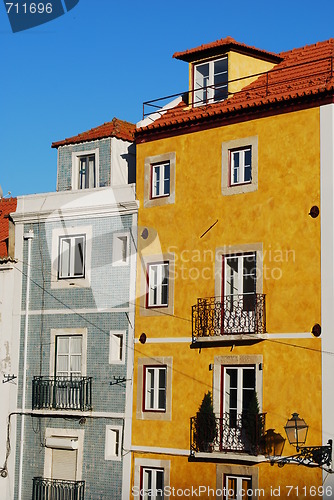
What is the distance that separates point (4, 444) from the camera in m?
34.4

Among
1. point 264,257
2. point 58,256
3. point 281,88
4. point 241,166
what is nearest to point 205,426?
point 264,257

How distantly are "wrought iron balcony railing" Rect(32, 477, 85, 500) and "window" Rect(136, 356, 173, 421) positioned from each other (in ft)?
10.2

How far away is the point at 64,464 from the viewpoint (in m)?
33.2

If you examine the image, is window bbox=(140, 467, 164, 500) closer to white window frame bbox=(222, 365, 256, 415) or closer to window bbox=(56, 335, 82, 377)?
white window frame bbox=(222, 365, 256, 415)

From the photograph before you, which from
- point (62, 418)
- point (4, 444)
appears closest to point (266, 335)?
point (62, 418)

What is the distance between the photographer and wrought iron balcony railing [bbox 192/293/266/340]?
29219mm

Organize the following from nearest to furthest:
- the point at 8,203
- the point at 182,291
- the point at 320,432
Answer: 1. the point at 320,432
2. the point at 182,291
3. the point at 8,203

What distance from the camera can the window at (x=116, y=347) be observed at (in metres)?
32.7

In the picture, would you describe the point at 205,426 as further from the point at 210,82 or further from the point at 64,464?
the point at 210,82

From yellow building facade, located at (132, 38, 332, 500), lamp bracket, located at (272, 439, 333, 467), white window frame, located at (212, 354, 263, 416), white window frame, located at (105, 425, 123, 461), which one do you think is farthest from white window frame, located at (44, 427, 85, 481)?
lamp bracket, located at (272, 439, 333, 467)

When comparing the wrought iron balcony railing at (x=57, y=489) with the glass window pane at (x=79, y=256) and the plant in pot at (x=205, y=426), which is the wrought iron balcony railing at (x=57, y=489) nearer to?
the plant in pot at (x=205, y=426)

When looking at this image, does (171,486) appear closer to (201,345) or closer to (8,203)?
(201,345)

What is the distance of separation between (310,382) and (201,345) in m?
3.86

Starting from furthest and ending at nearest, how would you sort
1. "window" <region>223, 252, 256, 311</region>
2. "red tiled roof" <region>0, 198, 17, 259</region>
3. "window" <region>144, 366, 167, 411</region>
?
"red tiled roof" <region>0, 198, 17, 259</region>, "window" <region>144, 366, 167, 411</region>, "window" <region>223, 252, 256, 311</region>
